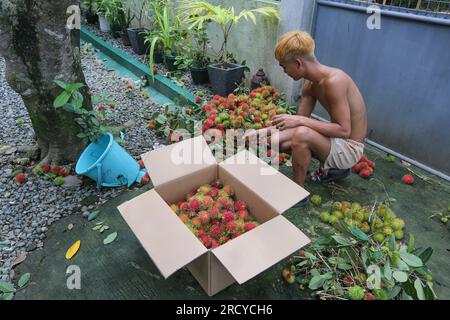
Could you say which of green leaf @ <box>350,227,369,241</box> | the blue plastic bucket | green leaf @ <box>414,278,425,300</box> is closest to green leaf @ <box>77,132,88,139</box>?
the blue plastic bucket

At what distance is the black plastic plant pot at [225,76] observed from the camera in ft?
12.6

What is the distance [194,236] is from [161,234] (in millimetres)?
165

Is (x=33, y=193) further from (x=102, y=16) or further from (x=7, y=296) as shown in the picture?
(x=102, y=16)

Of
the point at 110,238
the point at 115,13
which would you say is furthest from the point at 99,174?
the point at 115,13

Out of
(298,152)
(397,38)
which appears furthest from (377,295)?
(397,38)

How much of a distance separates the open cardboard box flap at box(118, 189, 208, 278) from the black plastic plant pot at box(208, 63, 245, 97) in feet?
8.17

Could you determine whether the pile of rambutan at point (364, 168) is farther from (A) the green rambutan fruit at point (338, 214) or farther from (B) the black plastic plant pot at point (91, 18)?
(B) the black plastic plant pot at point (91, 18)

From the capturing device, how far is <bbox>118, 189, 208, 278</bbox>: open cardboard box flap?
1355mm

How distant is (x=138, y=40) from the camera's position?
5352 mm

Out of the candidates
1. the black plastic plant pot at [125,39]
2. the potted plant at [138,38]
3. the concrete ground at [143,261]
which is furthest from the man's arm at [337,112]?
the black plastic plant pot at [125,39]

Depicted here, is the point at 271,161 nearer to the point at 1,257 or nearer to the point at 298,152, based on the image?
the point at 298,152

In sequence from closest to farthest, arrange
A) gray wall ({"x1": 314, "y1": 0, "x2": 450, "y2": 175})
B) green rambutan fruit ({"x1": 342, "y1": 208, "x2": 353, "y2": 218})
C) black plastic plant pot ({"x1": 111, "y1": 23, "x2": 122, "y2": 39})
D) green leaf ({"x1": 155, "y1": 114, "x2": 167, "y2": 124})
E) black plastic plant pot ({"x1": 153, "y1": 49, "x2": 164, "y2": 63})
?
green rambutan fruit ({"x1": 342, "y1": 208, "x2": 353, "y2": 218}) → gray wall ({"x1": 314, "y1": 0, "x2": 450, "y2": 175}) → green leaf ({"x1": 155, "y1": 114, "x2": 167, "y2": 124}) → black plastic plant pot ({"x1": 153, "y1": 49, "x2": 164, "y2": 63}) → black plastic plant pot ({"x1": 111, "y1": 23, "x2": 122, "y2": 39})

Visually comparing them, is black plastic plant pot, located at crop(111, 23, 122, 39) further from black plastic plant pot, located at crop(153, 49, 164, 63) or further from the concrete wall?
the concrete wall

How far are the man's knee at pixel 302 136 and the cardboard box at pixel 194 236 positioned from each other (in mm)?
547
